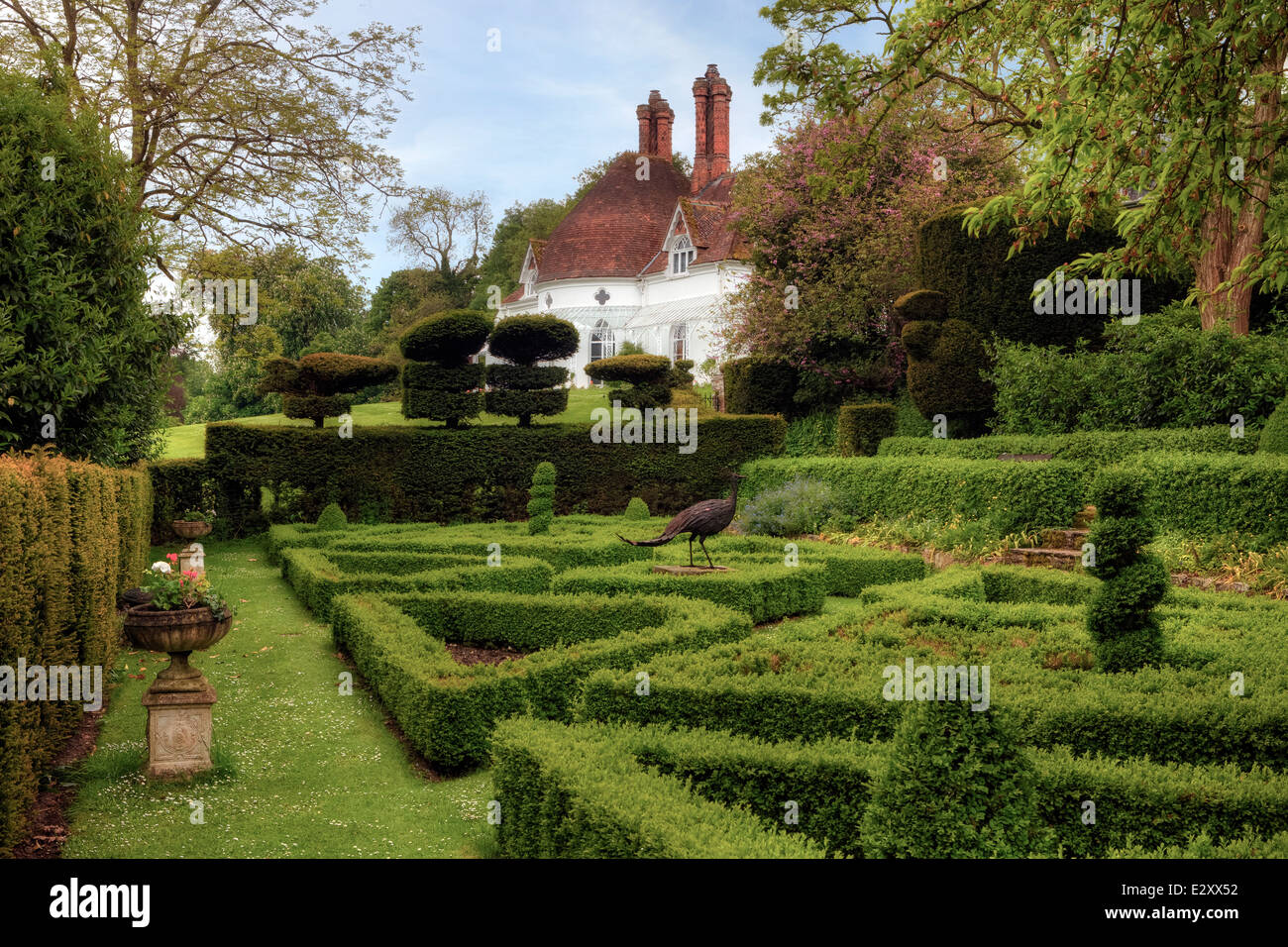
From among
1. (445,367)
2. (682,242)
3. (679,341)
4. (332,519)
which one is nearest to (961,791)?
(332,519)

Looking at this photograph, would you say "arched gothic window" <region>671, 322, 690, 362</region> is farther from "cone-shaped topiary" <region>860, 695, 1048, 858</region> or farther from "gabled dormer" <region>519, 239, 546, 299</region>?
"cone-shaped topiary" <region>860, 695, 1048, 858</region>

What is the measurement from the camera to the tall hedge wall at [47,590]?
18.6ft

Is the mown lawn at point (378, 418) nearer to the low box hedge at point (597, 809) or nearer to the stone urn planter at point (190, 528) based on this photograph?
the stone urn planter at point (190, 528)

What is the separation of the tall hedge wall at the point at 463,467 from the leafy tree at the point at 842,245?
11.2ft

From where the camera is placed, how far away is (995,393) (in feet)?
73.2

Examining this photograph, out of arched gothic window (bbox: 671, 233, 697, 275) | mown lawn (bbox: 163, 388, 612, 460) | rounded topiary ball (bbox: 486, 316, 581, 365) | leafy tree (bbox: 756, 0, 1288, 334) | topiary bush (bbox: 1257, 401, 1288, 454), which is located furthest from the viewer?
arched gothic window (bbox: 671, 233, 697, 275)

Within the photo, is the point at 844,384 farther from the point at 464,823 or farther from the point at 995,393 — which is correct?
the point at 464,823

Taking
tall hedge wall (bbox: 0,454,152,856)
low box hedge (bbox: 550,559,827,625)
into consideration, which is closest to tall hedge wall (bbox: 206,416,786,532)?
low box hedge (bbox: 550,559,827,625)

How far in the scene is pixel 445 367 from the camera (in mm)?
23656

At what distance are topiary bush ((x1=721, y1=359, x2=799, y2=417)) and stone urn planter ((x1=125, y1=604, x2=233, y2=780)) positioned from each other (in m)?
22.5

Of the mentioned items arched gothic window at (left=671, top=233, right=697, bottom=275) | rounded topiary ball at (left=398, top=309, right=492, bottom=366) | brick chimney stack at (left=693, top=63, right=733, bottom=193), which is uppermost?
brick chimney stack at (left=693, top=63, right=733, bottom=193)

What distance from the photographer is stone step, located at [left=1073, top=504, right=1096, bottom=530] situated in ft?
49.6

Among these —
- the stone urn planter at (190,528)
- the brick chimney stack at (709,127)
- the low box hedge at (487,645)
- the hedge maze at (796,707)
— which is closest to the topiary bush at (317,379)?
the stone urn planter at (190,528)
